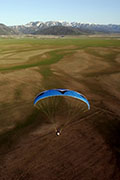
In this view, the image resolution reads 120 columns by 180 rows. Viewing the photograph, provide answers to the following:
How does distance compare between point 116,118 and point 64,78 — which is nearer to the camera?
point 116,118

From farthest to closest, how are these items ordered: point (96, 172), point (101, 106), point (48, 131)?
point (101, 106) → point (48, 131) → point (96, 172)

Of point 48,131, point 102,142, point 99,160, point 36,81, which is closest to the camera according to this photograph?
point 99,160

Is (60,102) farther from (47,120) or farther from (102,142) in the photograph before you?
(102,142)

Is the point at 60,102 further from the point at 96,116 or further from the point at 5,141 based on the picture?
the point at 5,141

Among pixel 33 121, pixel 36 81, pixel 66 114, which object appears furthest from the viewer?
pixel 36 81

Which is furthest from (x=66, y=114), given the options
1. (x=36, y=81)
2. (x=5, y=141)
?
(x=36, y=81)

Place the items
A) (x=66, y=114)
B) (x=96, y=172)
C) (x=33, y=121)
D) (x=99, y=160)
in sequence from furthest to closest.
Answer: (x=66, y=114) < (x=33, y=121) < (x=99, y=160) < (x=96, y=172)

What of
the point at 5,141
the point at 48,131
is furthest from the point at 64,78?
the point at 5,141

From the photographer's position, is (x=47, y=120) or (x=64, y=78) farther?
(x=64, y=78)
